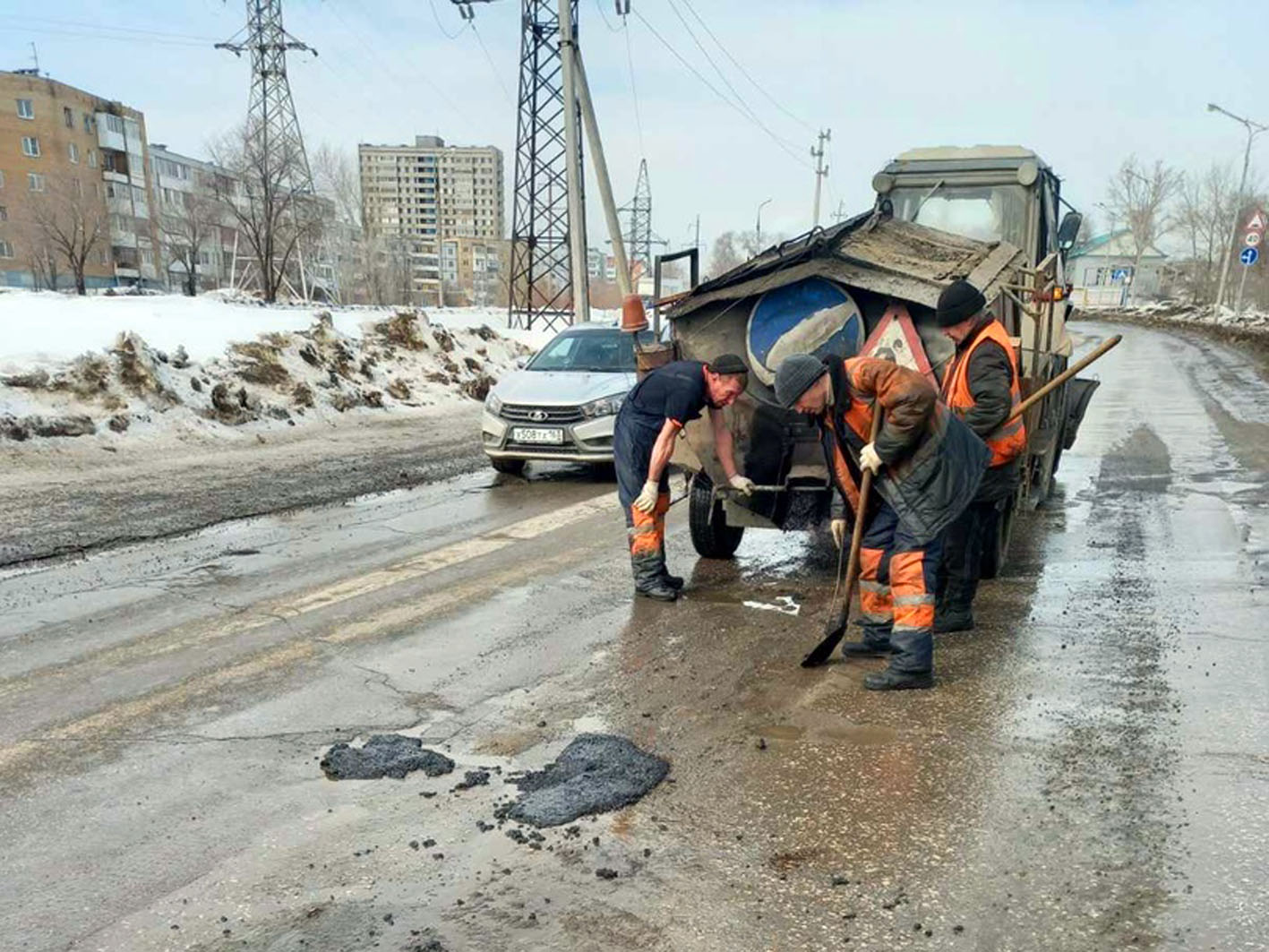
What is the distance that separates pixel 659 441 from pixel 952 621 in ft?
6.15

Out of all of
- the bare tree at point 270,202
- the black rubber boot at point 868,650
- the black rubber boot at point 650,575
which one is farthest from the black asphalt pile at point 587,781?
the bare tree at point 270,202

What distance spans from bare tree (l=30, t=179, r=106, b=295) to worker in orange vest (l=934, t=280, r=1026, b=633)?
38077 mm

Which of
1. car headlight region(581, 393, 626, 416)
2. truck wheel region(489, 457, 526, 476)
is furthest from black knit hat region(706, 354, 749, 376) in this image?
truck wheel region(489, 457, 526, 476)

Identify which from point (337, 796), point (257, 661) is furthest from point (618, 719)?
point (257, 661)

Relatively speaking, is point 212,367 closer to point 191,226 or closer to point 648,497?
point 648,497

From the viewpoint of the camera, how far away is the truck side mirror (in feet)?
26.0

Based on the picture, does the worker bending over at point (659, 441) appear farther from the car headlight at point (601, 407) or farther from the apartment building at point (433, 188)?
the apartment building at point (433, 188)

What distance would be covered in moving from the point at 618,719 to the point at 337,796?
1130 millimetres

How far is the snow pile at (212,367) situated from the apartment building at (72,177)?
4092 cm

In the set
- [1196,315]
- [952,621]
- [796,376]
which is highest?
[1196,315]

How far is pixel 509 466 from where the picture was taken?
9.82m

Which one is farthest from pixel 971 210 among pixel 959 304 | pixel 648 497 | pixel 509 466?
pixel 509 466

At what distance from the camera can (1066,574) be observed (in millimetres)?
5859

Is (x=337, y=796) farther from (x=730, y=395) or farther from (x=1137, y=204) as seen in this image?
(x=1137, y=204)
